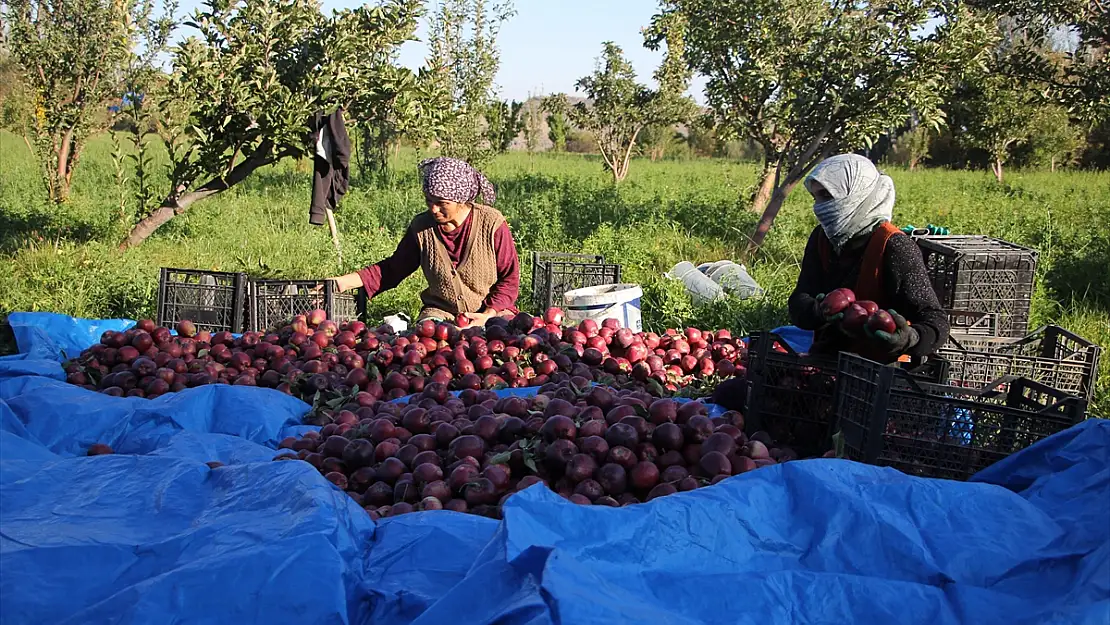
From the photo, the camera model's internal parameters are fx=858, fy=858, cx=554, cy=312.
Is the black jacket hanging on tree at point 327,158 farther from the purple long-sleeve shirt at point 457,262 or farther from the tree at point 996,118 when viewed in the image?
the tree at point 996,118

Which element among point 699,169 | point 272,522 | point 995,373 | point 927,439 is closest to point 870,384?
point 927,439

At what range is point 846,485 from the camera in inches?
81.0

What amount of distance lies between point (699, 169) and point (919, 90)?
50.0ft

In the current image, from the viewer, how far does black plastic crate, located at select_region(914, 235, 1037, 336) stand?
4555 mm

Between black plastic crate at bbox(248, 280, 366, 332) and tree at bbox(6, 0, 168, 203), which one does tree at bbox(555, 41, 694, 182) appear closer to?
tree at bbox(6, 0, 168, 203)

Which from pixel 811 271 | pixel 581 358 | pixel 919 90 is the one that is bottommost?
pixel 581 358

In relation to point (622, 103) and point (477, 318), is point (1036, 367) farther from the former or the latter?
point (622, 103)

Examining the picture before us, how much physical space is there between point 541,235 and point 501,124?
460 inches

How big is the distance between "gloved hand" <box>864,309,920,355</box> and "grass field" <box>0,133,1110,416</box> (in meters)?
2.63

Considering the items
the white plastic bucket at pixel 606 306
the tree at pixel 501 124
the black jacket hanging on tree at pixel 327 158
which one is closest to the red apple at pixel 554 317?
the white plastic bucket at pixel 606 306

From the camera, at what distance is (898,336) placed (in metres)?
3.17

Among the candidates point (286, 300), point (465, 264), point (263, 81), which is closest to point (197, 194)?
point (263, 81)

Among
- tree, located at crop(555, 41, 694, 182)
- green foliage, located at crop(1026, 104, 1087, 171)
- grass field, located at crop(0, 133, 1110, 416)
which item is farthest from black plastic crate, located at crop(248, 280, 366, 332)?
green foliage, located at crop(1026, 104, 1087, 171)

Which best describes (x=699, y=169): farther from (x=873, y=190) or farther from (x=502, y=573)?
(x=502, y=573)
